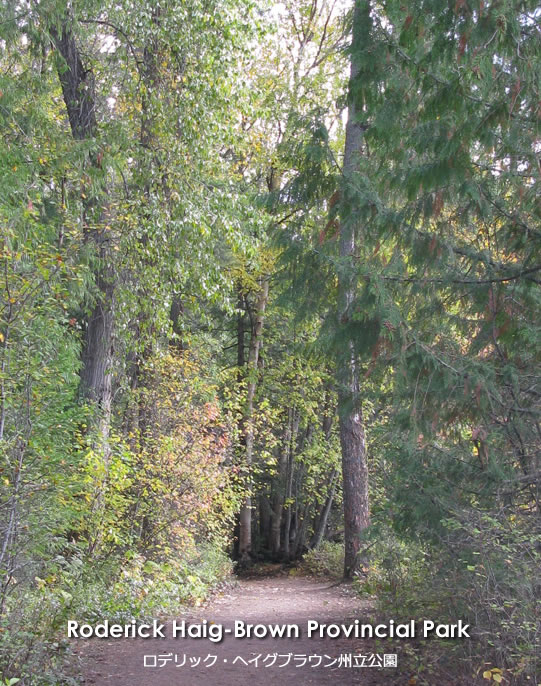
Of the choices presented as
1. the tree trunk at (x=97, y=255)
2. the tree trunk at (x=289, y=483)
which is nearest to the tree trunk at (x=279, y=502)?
the tree trunk at (x=289, y=483)

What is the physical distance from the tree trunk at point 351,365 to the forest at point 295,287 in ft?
0.13

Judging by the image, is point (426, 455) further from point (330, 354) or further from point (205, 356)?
point (205, 356)

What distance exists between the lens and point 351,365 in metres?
5.86

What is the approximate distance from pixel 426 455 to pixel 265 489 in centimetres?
1478

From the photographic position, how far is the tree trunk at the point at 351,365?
511cm

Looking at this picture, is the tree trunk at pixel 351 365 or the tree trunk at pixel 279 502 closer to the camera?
the tree trunk at pixel 351 365

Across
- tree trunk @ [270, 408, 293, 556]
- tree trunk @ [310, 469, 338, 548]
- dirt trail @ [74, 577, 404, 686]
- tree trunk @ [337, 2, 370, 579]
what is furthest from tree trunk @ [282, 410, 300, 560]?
dirt trail @ [74, 577, 404, 686]

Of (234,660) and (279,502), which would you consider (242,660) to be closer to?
(234,660)

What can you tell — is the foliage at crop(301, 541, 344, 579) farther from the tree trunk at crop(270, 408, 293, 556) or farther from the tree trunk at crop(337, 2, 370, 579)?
Answer: the tree trunk at crop(337, 2, 370, 579)

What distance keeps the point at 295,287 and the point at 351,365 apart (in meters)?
0.85

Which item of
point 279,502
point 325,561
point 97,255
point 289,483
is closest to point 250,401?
point 289,483

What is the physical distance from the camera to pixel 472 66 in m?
4.23

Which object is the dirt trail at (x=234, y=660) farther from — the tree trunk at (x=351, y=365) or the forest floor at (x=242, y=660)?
the tree trunk at (x=351, y=365)

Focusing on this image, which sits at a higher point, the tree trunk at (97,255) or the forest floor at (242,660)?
the tree trunk at (97,255)
